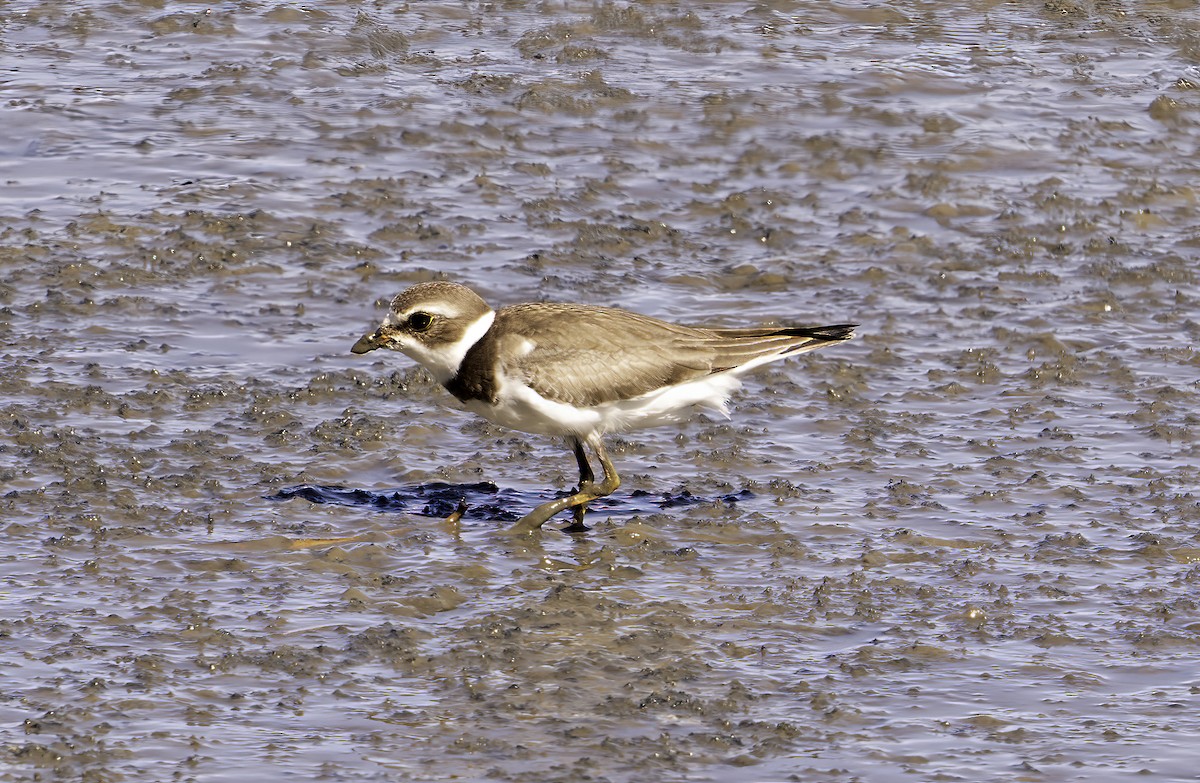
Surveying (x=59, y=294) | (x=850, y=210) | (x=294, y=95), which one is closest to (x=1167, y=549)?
(x=850, y=210)

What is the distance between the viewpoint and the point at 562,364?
9.37 metres

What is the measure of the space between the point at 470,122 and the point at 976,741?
853cm

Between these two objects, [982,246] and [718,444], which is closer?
[718,444]

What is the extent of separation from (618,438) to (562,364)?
1.60m

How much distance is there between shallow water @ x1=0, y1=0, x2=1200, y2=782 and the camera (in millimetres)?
7629

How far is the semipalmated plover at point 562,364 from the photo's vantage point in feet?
30.5

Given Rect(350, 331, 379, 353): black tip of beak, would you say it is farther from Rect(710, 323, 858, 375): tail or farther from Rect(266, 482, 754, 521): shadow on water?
Rect(710, 323, 858, 375): tail

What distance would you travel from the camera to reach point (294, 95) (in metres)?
15.2

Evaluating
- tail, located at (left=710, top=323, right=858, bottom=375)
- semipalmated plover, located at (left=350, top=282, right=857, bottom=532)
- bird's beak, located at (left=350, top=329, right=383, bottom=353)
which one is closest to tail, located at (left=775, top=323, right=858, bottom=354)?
tail, located at (left=710, top=323, right=858, bottom=375)

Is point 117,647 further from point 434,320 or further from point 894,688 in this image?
point 894,688

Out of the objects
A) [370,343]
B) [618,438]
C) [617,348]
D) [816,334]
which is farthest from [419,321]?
[816,334]

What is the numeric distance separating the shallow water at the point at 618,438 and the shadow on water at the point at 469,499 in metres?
0.04

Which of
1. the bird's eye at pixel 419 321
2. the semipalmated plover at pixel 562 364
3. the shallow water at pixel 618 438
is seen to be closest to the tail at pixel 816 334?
the semipalmated plover at pixel 562 364

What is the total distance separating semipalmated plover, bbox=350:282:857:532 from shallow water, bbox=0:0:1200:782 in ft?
1.73
